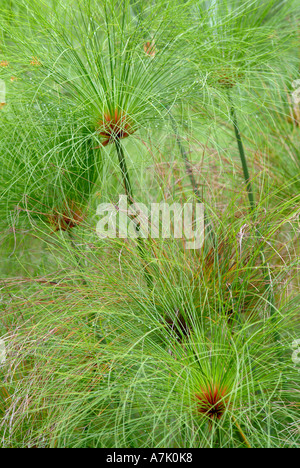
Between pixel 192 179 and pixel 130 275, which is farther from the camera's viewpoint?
pixel 192 179

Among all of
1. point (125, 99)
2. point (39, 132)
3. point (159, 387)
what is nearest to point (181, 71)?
point (125, 99)

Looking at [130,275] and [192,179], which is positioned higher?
[192,179]

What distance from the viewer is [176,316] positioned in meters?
0.73

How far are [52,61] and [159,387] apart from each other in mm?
576

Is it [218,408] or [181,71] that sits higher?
[181,71]

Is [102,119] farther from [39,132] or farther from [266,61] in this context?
[266,61]

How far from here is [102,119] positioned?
2.70 feet

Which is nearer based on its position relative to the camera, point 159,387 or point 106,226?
point 159,387

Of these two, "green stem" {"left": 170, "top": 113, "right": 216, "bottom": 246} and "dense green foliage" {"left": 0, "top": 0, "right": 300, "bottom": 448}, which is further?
"green stem" {"left": 170, "top": 113, "right": 216, "bottom": 246}

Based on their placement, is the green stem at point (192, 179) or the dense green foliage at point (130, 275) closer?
the dense green foliage at point (130, 275)

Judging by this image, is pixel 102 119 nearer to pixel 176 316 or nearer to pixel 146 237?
pixel 146 237
